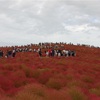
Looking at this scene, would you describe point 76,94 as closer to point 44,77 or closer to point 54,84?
point 54,84

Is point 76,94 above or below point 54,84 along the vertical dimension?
above

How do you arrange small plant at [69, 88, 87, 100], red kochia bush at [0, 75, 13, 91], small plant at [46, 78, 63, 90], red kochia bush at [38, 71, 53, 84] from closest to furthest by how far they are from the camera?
1. small plant at [69, 88, 87, 100]
2. red kochia bush at [0, 75, 13, 91]
3. small plant at [46, 78, 63, 90]
4. red kochia bush at [38, 71, 53, 84]

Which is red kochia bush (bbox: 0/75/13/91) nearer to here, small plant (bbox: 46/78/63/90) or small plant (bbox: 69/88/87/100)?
small plant (bbox: 46/78/63/90)

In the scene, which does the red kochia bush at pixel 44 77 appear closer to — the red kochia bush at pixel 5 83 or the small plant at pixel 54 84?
the small plant at pixel 54 84

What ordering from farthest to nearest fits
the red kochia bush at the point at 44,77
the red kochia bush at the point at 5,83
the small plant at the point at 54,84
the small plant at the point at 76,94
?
the red kochia bush at the point at 44,77, the small plant at the point at 54,84, the red kochia bush at the point at 5,83, the small plant at the point at 76,94

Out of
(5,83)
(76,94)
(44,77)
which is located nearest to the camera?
(76,94)

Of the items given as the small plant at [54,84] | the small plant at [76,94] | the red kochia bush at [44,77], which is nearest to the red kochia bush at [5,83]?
the small plant at [54,84]

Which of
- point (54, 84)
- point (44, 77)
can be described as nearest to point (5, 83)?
point (54, 84)

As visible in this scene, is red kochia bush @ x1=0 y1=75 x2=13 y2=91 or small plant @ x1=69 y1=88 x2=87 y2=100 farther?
red kochia bush @ x1=0 y1=75 x2=13 y2=91

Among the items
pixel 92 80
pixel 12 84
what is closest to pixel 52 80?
pixel 12 84

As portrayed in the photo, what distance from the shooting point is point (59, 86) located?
1964cm

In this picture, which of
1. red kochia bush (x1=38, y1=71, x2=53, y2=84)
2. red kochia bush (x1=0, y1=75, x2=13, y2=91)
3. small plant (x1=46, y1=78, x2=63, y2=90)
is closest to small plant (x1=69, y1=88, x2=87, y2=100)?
small plant (x1=46, y1=78, x2=63, y2=90)

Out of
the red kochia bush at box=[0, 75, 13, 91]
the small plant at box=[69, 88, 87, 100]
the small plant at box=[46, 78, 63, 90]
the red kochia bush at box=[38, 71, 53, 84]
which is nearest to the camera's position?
the small plant at box=[69, 88, 87, 100]

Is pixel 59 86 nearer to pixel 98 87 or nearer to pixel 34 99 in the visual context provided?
pixel 98 87
